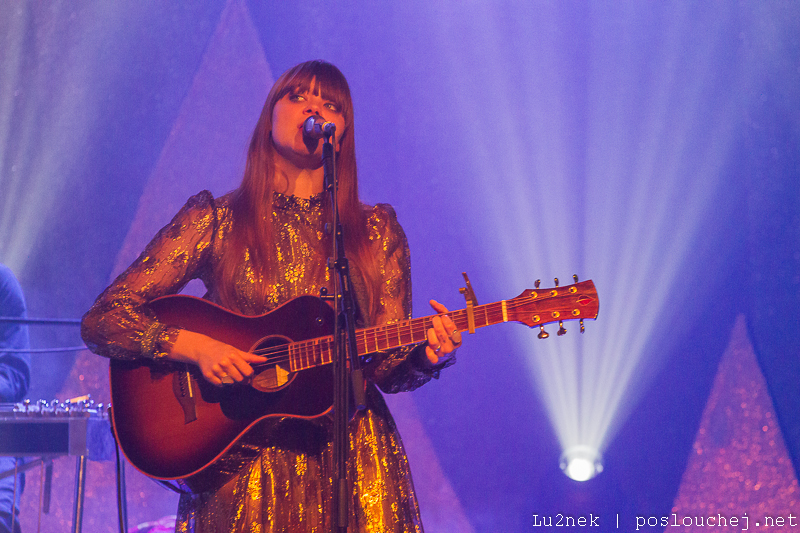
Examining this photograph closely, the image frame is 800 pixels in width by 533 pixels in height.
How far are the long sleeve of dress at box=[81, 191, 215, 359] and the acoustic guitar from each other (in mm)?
77

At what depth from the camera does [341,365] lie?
162cm

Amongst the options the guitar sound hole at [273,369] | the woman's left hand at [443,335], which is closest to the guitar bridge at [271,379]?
the guitar sound hole at [273,369]

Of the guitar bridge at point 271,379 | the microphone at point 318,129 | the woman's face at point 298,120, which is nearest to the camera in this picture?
the microphone at point 318,129

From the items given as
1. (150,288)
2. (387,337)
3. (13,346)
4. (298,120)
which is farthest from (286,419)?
(13,346)

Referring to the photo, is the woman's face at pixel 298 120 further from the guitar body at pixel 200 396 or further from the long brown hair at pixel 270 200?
the guitar body at pixel 200 396

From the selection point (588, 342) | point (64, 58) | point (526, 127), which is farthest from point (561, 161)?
point (64, 58)

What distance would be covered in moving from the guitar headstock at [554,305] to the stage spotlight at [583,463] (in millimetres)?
2412

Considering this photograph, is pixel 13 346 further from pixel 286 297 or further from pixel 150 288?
pixel 286 297

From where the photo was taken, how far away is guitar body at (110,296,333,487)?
1.90 m

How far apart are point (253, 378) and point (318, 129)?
0.73m

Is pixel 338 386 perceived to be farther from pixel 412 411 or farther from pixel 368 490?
pixel 412 411

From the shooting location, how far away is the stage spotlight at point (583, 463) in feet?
13.5

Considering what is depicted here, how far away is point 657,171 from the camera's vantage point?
4.31m

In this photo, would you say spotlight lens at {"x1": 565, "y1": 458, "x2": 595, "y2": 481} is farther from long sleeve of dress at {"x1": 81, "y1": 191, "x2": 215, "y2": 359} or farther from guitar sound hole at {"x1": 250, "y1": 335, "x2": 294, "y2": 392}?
long sleeve of dress at {"x1": 81, "y1": 191, "x2": 215, "y2": 359}
